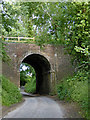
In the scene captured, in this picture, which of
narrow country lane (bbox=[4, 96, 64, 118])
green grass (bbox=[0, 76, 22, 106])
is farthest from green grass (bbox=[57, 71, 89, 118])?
green grass (bbox=[0, 76, 22, 106])

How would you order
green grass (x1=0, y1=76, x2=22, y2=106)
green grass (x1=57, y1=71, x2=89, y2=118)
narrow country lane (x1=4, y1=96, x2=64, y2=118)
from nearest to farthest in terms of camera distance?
green grass (x1=57, y1=71, x2=89, y2=118) < narrow country lane (x1=4, y1=96, x2=64, y2=118) < green grass (x1=0, y1=76, x2=22, y2=106)

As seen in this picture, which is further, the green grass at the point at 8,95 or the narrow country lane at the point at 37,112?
the green grass at the point at 8,95

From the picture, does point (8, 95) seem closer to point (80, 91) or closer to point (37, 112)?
point (37, 112)

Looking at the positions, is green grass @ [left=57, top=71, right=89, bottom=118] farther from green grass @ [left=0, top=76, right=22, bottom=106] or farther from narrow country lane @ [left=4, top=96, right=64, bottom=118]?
green grass @ [left=0, top=76, right=22, bottom=106]

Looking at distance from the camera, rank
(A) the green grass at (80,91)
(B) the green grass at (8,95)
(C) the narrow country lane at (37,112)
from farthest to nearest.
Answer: (B) the green grass at (8,95)
(C) the narrow country lane at (37,112)
(A) the green grass at (80,91)

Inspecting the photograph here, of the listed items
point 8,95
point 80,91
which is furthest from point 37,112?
point 8,95

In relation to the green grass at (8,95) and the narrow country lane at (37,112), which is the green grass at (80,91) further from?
the green grass at (8,95)

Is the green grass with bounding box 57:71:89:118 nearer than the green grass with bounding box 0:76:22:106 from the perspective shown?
Yes

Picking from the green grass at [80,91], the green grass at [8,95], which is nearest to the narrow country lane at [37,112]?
the green grass at [8,95]

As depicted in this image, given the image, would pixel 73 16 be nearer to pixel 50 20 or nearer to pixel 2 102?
pixel 50 20

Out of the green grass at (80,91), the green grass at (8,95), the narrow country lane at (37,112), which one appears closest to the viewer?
the green grass at (80,91)

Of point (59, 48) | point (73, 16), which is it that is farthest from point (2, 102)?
point (59, 48)

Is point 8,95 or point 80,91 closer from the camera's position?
point 80,91

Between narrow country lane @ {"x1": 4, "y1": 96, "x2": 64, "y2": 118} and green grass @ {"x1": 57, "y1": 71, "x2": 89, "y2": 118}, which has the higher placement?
green grass @ {"x1": 57, "y1": 71, "x2": 89, "y2": 118}
